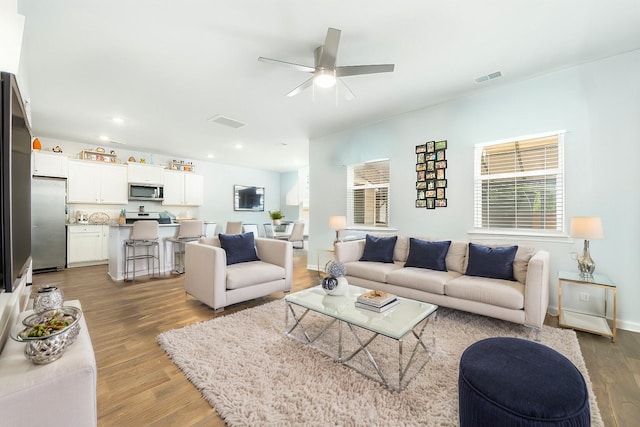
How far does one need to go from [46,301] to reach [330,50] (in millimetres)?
2474

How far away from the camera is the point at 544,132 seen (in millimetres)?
3004

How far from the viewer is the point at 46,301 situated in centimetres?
137

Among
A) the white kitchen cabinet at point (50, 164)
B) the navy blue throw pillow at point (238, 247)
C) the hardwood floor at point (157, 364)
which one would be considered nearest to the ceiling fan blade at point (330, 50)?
the navy blue throw pillow at point (238, 247)

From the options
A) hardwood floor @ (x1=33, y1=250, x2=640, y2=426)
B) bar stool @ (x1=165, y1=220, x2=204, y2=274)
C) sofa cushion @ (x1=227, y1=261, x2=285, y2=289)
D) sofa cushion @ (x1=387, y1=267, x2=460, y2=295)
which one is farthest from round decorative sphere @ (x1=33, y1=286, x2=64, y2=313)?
bar stool @ (x1=165, y1=220, x2=204, y2=274)

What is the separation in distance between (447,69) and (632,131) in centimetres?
183

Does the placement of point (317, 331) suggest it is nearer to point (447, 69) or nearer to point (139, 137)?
point (447, 69)

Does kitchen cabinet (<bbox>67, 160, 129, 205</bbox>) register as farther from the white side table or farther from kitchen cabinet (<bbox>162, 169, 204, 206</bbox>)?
the white side table

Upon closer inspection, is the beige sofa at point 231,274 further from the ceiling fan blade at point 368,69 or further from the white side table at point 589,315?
the white side table at point 589,315

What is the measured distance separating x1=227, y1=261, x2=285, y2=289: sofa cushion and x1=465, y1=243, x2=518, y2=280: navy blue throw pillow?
2.20 metres

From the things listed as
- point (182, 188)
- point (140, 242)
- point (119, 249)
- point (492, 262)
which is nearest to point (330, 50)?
point (492, 262)

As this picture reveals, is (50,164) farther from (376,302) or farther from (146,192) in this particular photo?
(376,302)

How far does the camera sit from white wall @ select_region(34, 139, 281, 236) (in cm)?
582

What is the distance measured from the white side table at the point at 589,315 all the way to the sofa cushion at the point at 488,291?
1.59 ft

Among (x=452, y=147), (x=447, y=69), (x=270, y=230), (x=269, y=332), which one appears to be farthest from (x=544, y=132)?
(x=270, y=230)
